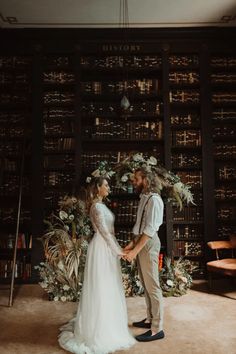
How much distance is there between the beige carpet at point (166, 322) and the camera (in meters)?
2.94

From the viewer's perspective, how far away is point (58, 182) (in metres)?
5.21

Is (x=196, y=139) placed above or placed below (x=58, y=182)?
above

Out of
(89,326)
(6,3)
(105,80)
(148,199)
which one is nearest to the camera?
(89,326)

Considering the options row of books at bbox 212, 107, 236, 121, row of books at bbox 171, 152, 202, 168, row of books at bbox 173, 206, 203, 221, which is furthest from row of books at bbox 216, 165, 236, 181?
row of books at bbox 212, 107, 236, 121

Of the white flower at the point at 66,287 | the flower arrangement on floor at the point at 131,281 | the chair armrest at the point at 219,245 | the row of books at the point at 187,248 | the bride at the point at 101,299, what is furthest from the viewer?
the row of books at the point at 187,248

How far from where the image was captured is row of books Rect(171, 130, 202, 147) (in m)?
5.23

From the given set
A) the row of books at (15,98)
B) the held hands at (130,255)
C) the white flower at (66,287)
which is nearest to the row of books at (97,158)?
the row of books at (15,98)

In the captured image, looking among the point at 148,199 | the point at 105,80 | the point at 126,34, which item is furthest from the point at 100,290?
the point at 126,34

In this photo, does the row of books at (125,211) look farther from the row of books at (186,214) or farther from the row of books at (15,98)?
the row of books at (15,98)

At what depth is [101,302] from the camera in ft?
9.66

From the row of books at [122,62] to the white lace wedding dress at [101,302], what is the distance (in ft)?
9.26

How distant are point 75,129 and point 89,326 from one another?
2911 mm

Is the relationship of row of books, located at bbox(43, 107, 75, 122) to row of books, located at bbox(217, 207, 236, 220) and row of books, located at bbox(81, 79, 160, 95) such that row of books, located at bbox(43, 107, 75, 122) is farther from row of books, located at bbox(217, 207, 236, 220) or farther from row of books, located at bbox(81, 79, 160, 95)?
row of books, located at bbox(217, 207, 236, 220)

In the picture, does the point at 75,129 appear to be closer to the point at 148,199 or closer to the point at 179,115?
the point at 179,115
